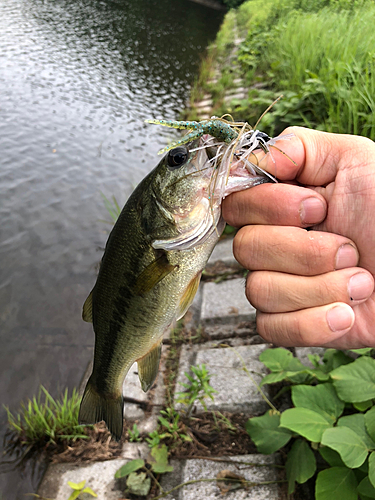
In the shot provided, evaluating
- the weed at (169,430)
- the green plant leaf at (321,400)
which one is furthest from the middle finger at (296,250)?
the weed at (169,430)

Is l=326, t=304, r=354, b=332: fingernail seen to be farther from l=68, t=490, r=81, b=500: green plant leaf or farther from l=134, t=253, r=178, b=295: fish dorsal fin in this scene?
l=68, t=490, r=81, b=500: green plant leaf

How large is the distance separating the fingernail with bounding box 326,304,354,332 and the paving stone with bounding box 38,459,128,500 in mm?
2469

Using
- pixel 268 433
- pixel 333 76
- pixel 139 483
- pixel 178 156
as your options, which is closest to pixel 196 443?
pixel 139 483

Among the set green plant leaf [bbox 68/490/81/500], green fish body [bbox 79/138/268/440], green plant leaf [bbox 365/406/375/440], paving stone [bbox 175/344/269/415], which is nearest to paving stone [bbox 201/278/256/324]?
paving stone [bbox 175/344/269/415]

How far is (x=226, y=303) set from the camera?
449cm

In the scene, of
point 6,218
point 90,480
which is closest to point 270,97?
point 6,218

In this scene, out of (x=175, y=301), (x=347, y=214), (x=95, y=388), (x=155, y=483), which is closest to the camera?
(x=347, y=214)

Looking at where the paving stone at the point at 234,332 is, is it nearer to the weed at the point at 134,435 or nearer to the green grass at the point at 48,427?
the weed at the point at 134,435

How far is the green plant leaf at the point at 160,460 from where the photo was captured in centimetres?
305

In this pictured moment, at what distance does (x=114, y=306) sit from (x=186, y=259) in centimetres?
52

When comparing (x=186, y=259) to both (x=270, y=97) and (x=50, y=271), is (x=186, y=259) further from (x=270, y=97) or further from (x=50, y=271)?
(x=270, y=97)

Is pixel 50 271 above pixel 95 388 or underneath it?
underneath

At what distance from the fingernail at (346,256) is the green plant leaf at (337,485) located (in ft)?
4.40

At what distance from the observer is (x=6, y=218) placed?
736 centimetres
